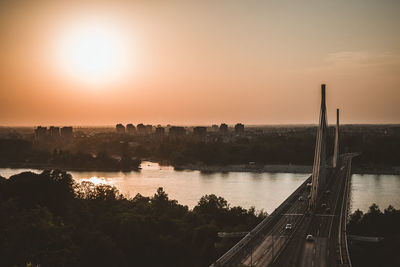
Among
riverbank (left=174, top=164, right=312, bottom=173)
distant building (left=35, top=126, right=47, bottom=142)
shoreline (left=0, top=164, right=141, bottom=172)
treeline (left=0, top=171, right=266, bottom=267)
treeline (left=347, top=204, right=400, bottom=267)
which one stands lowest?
shoreline (left=0, top=164, right=141, bottom=172)

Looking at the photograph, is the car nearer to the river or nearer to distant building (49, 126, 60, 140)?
the river

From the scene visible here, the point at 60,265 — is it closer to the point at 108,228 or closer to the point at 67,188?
the point at 108,228

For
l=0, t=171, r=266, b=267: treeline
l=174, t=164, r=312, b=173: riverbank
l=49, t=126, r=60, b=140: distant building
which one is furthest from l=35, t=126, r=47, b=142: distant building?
l=0, t=171, r=266, b=267: treeline

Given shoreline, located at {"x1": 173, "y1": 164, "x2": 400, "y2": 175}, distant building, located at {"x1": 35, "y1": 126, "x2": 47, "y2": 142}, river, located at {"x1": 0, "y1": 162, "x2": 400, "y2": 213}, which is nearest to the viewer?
river, located at {"x1": 0, "y1": 162, "x2": 400, "y2": 213}

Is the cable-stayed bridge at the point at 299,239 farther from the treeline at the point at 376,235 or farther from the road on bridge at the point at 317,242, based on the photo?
the treeline at the point at 376,235

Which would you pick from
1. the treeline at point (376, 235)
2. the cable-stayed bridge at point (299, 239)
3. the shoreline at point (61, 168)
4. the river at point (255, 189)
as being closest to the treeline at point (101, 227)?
the cable-stayed bridge at point (299, 239)

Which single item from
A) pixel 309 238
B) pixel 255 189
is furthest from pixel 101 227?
pixel 255 189
